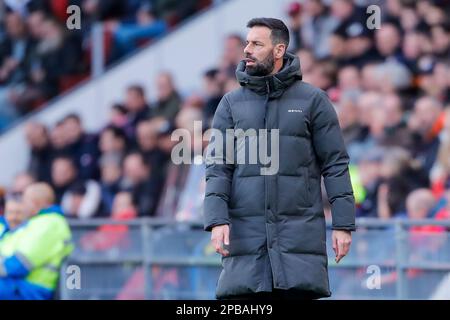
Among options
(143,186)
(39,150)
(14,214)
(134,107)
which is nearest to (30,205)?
(14,214)

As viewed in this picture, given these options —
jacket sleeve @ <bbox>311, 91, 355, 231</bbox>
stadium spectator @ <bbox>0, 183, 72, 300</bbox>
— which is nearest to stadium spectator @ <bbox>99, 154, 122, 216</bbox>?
stadium spectator @ <bbox>0, 183, 72, 300</bbox>

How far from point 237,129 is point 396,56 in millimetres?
Result: 6067

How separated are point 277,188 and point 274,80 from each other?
0.56 meters

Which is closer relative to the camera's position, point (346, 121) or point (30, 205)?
point (30, 205)

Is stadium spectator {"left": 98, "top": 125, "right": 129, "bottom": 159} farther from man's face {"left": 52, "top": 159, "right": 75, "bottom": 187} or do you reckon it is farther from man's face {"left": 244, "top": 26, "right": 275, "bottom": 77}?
man's face {"left": 244, "top": 26, "right": 275, "bottom": 77}

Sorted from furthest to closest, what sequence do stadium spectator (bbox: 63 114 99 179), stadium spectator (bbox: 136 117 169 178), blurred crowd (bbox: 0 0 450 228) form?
1. stadium spectator (bbox: 63 114 99 179)
2. stadium spectator (bbox: 136 117 169 178)
3. blurred crowd (bbox: 0 0 450 228)

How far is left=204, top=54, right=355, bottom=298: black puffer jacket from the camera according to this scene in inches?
269

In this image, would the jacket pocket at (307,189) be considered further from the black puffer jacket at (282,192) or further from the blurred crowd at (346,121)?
the blurred crowd at (346,121)

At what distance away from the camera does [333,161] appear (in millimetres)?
6949

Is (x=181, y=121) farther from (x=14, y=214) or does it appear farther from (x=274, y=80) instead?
(x=274, y=80)

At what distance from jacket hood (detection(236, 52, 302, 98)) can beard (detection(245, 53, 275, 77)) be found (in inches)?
1.3

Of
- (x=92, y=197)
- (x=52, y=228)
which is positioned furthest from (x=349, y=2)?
(x=52, y=228)

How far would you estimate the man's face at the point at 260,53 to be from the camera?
275 inches

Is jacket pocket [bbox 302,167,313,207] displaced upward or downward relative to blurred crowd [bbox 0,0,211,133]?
downward
